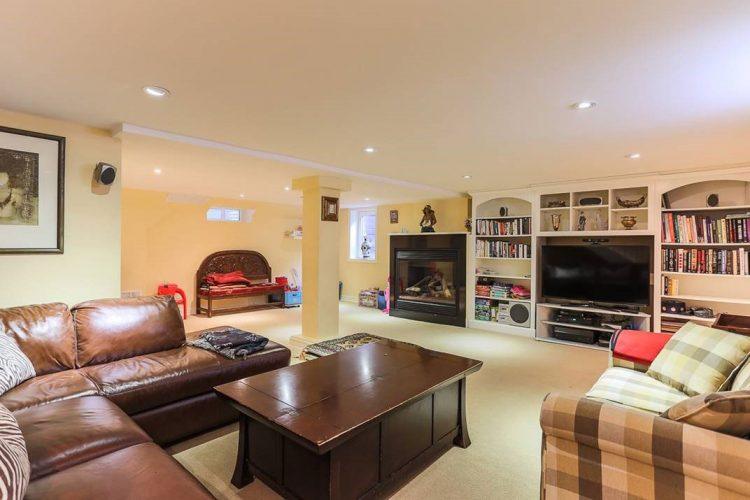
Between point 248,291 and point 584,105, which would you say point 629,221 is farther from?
point 248,291

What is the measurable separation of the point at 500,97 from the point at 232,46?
1482 mm

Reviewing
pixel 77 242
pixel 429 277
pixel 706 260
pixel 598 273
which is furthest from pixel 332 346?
pixel 706 260

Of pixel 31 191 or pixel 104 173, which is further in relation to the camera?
pixel 104 173

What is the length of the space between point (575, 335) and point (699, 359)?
2.89 m

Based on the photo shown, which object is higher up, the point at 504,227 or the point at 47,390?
the point at 504,227

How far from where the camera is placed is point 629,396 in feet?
6.88

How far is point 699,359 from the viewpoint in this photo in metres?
2.18

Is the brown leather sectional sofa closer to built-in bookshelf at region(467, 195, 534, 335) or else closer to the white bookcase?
built-in bookshelf at region(467, 195, 534, 335)

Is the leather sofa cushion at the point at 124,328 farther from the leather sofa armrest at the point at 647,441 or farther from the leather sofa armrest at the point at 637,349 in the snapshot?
the leather sofa armrest at the point at 637,349

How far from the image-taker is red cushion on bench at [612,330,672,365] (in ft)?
8.45

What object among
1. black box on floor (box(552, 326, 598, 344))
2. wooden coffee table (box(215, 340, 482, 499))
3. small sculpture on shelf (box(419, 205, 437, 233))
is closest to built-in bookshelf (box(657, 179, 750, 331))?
black box on floor (box(552, 326, 598, 344))

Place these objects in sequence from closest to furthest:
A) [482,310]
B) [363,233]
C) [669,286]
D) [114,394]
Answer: [114,394] → [669,286] → [482,310] → [363,233]

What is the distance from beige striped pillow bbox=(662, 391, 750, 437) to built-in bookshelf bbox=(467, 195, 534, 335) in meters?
4.33

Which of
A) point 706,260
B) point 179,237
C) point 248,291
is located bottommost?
point 248,291
